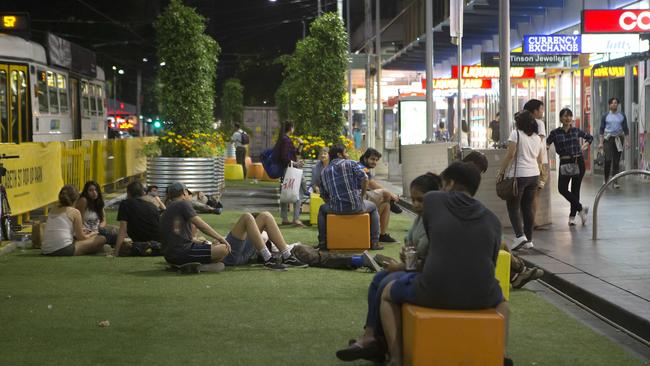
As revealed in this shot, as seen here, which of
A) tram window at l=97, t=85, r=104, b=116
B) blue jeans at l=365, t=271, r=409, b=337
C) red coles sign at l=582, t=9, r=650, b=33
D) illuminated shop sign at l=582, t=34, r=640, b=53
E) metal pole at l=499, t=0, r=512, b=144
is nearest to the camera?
blue jeans at l=365, t=271, r=409, b=337

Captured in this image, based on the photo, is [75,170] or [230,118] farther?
[230,118]

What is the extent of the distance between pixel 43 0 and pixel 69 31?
5.10 metres

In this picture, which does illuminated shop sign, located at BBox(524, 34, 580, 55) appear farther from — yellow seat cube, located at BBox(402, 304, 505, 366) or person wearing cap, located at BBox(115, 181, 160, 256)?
yellow seat cube, located at BBox(402, 304, 505, 366)

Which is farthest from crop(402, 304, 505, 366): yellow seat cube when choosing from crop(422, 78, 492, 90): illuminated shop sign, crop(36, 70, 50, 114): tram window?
crop(422, 78, 492, 90): illuminated shop sign

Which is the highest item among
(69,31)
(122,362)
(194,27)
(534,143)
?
(69,31)

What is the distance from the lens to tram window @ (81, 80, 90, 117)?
3173 centimetres

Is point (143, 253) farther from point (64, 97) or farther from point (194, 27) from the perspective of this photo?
point (64, 97)

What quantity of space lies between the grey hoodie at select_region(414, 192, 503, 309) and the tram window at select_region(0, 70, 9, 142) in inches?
730

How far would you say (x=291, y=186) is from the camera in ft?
59.5

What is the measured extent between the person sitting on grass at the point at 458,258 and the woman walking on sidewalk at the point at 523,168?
21.9ft

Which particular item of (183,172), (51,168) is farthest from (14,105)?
(51,168)

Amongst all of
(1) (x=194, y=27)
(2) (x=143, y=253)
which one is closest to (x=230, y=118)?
(1) (x=194, y=27)

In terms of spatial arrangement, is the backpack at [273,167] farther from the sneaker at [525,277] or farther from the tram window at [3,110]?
the sneaker at [525,277]

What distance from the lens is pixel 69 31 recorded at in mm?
63094
